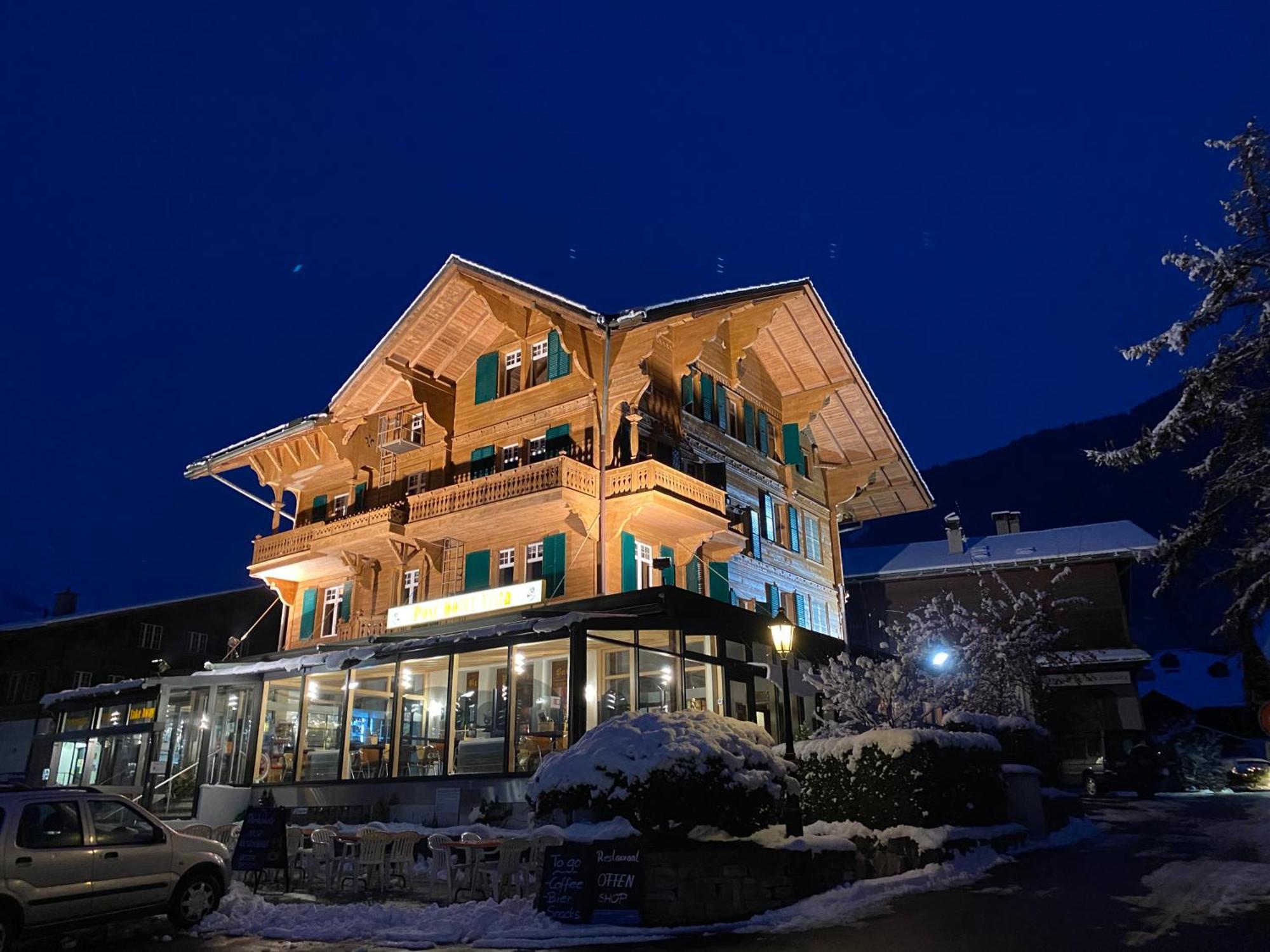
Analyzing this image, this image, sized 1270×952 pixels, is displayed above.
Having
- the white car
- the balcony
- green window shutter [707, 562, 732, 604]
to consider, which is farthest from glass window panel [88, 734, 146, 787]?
the white car

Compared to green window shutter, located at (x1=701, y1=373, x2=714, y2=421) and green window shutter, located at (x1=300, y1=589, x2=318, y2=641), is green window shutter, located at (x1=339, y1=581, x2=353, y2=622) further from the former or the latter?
green window shutter, located at (x1=701, y1=373, x2=714, y2=421)

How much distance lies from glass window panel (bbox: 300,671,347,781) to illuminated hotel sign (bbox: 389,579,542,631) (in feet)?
8.28

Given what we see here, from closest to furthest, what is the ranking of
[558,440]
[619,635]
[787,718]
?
[787,718], [619,635], [558,440]

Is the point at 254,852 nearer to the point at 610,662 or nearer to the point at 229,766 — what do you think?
the point at 610,662

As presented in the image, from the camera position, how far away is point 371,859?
1348 centimetres

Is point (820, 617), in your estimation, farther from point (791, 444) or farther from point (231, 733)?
point (231, 733)

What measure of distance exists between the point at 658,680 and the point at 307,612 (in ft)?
47.0

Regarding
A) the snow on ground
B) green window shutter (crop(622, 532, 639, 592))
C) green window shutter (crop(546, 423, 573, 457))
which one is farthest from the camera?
green window shutter (crop(546, 423, 573, 457))

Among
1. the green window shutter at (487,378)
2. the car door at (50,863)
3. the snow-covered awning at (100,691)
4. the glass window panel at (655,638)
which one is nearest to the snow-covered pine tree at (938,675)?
the glass window panel at (655,638)

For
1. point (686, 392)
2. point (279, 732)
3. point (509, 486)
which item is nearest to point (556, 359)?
point (686, 392)

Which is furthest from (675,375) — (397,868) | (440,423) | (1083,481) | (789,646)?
(1083,481)

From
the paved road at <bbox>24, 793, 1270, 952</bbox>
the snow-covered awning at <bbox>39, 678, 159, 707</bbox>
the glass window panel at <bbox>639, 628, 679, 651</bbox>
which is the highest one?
the glass window panel at <bbox>639, 628, 679, 651</bbox>

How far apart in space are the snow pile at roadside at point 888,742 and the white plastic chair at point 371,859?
7.18 m

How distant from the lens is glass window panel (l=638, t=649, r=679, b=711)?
1988cm
